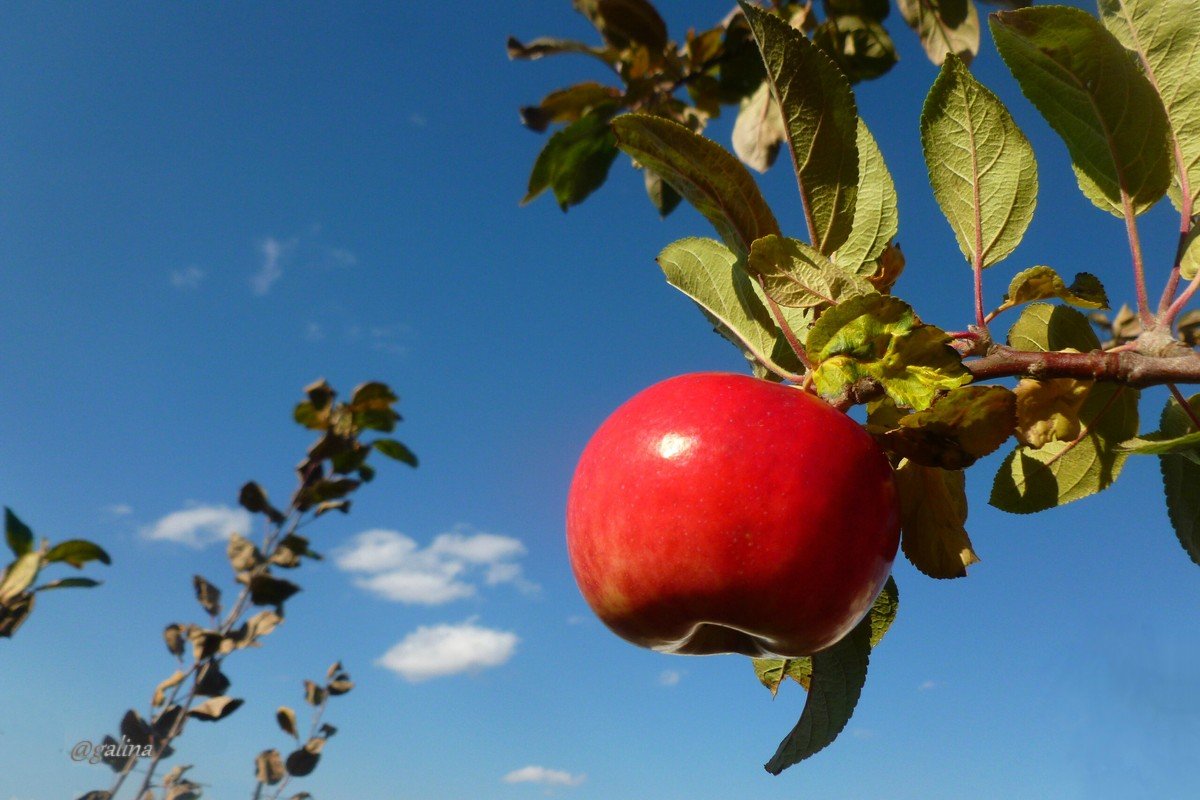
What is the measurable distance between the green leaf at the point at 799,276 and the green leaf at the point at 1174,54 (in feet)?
1.42

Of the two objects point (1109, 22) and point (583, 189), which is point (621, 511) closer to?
point (1109, 22)

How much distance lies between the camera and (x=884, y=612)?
1.17 m

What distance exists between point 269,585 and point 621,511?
3.24m

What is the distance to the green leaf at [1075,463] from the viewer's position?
3.47 feet

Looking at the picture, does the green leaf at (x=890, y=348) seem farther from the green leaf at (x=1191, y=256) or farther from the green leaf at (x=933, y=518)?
the green leaf at (x=1191, y=256)

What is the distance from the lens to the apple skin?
37.0 inches

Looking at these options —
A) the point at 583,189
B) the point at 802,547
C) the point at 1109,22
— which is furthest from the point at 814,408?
the point at 583,189

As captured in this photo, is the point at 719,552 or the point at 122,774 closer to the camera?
the point at 719,552

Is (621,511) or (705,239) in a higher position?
(705,239)

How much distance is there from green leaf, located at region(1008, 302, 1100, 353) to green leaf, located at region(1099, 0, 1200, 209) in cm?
19

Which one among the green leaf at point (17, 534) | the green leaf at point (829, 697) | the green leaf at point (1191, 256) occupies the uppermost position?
the green leaf at point (17, 534)

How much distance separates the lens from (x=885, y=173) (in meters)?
1.03

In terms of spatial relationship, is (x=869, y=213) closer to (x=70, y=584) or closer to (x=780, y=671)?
(x=780, y=671)

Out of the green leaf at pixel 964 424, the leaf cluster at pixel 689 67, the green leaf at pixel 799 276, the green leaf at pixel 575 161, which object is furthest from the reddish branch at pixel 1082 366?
the green leaf at pixel 575 161
